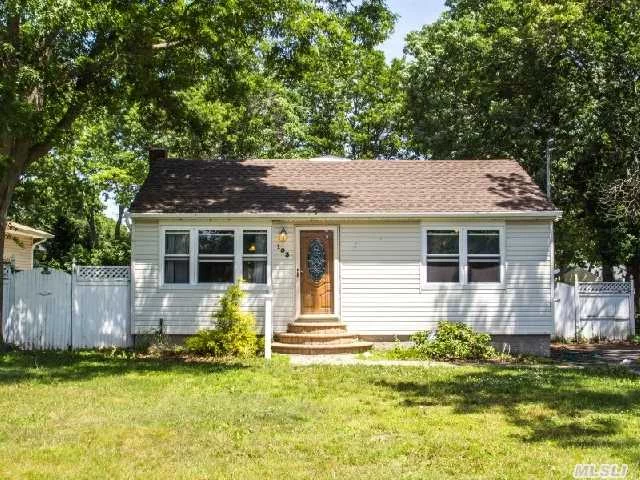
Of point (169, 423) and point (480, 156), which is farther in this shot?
point (480, 156)

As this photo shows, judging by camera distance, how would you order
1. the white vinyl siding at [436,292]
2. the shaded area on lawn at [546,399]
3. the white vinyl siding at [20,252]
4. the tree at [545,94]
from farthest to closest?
the white vinyl siding at [20,252], the tree at [545,94], the white vinyl siding at [436,292], the shaded area on lawn at [546,399]

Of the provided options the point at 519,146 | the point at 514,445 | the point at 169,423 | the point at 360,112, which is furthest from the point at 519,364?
the point at 360,112

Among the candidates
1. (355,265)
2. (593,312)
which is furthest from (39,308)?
(593,312)

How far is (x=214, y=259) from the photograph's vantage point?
15.4 meters

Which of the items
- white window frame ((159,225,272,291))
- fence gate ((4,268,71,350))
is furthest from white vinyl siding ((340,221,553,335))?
fence gate ((4,268,71,350))

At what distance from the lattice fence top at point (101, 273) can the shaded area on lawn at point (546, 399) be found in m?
7.37

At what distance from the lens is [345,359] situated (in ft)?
45.2

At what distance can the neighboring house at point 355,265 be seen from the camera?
15.3 metres

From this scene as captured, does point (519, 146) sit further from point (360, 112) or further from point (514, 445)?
point (514, 445)

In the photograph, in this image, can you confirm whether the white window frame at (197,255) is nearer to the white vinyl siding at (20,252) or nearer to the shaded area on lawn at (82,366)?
the shaded area on lawn at (82,366)

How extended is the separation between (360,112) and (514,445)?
27099 millimetres

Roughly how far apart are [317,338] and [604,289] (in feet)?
28.0

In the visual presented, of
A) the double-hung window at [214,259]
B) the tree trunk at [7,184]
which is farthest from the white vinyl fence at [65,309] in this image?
the double-hung window at [214,259]

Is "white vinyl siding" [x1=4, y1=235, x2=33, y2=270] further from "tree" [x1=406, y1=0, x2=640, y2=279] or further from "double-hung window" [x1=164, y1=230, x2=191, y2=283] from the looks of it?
"tree" [x1=406, y1=0, x2=640, y2=279]
